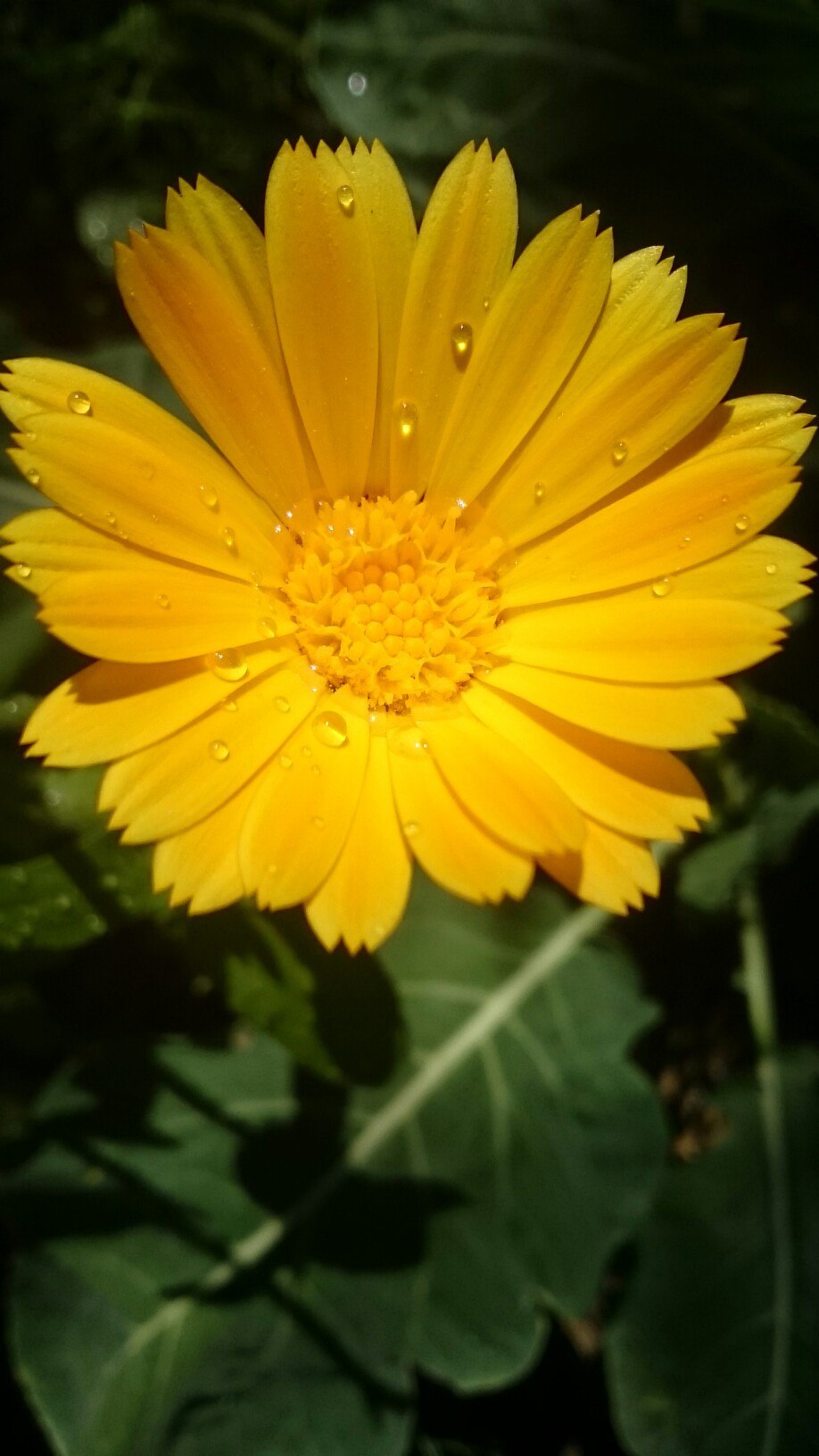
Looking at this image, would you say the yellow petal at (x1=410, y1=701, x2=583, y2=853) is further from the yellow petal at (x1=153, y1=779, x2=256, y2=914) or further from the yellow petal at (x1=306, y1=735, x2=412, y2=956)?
the yellow petal at (x1=153, y1=779, x2=256, y2=914)

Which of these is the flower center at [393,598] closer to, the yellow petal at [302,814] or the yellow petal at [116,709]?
the yellow petal at [302,814]

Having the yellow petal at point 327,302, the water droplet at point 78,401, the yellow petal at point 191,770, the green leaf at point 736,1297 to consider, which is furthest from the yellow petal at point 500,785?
the green leaf at point 736,1297

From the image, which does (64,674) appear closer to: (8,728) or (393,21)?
(8,728)

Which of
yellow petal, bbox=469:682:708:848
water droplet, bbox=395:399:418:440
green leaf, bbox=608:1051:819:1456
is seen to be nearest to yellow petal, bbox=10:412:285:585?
water droplet, bbox=395:399:418:440

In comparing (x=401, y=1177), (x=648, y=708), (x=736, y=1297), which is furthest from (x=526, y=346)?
(x=736, y=1297)

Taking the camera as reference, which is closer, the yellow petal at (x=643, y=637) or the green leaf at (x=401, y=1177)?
the yellow petal at (x=643, y=637)
